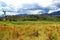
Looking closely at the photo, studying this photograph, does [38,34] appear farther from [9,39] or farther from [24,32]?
[9,39]

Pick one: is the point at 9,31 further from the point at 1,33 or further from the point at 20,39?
the point at 20,39

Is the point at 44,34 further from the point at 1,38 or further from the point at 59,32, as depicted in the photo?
the point at 1,38

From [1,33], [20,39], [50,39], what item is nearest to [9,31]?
[1,33]

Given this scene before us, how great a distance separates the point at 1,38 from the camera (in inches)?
508

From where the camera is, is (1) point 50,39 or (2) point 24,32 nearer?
(1) point 50,39

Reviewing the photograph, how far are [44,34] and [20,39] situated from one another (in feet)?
5.50

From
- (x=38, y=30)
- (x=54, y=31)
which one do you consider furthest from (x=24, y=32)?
(x=54, y=31)

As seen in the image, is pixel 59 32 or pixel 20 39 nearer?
pixel 20 39

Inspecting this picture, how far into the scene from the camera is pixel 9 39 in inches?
498

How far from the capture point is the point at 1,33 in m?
13.4

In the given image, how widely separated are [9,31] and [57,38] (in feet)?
9.35

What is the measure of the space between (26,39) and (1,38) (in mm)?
1467

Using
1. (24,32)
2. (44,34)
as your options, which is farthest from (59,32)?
(24,32)

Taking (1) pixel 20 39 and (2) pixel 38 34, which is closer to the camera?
(1) pixel 20 39
